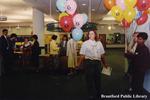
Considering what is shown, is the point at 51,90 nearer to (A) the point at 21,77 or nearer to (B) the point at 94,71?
(B) the point at 94,71

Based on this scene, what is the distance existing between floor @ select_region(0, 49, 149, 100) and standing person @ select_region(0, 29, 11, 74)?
38 cm

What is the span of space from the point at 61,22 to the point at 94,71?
1.09 m

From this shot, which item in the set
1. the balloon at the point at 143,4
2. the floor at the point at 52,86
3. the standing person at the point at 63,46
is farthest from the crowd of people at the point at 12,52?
the balloon at the point at 143,4

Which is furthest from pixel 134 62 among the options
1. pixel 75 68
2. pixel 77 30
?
pixel 75 68

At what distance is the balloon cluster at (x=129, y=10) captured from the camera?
17.6ft

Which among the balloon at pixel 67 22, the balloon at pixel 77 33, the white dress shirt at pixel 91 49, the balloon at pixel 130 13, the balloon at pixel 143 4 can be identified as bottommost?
the white dress shirt at pixel 91 49

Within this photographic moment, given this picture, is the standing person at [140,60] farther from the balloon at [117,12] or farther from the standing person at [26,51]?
the standing person at [26,51]

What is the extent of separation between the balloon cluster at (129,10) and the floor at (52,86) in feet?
5.34

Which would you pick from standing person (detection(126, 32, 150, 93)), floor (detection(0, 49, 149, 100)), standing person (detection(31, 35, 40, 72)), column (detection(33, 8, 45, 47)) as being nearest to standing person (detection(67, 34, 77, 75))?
floor (detection(0, 49, 149, 100))

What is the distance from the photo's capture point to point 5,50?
352 inches

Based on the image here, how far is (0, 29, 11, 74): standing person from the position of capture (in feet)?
28.7

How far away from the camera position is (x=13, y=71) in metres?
10.1

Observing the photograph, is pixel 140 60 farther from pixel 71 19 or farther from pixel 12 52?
pixel 12 52

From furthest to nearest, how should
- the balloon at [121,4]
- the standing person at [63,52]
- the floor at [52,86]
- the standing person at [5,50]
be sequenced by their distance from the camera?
the standing person at [63,52], the standing person at [5,50], the floor at [52,86], the balloon at [121,4]
